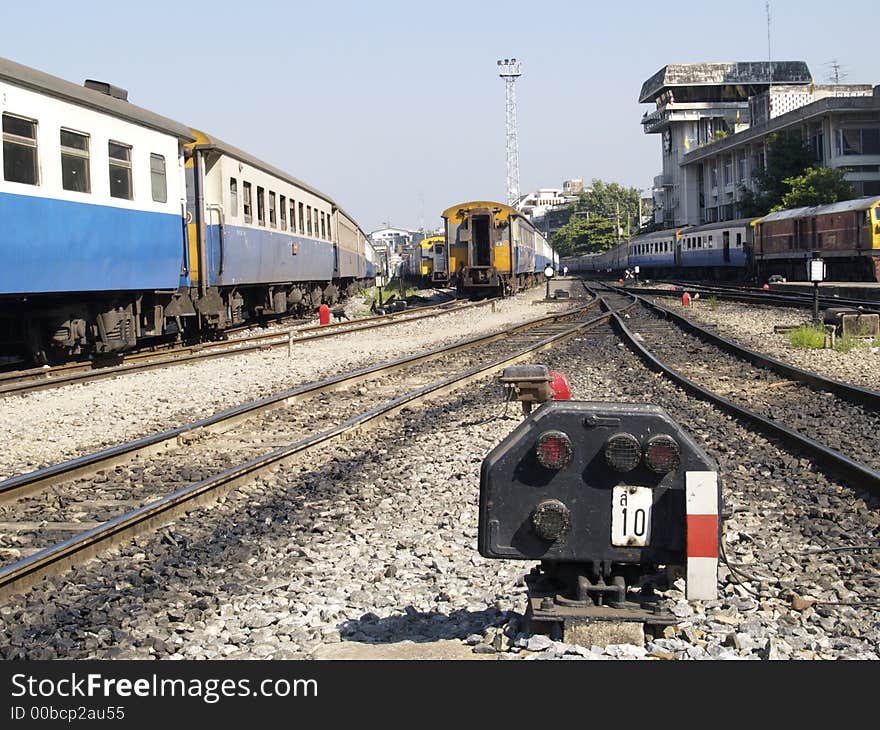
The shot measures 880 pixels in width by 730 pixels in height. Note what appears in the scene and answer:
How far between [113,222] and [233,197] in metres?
4.56

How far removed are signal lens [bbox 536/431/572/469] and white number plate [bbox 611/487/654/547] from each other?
235mm

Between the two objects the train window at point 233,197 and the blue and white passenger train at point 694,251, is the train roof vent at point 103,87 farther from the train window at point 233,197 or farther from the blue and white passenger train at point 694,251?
the blue and white passenger train at point 694,251

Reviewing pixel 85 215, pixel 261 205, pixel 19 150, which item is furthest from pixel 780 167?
pixel 19 150

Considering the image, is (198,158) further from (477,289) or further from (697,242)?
(697,242)

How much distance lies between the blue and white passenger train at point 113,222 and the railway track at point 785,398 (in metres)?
6.83

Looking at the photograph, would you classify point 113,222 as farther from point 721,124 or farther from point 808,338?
point 721,124

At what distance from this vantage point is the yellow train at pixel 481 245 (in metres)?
35.4

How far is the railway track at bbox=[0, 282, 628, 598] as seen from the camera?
5.48m

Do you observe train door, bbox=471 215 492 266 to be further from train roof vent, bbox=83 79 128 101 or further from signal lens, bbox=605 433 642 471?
signal lens, bbox=605 433 642 471

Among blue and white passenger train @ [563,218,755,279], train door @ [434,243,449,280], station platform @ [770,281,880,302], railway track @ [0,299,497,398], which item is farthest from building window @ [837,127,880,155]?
railway track @ [0,299,497,398]

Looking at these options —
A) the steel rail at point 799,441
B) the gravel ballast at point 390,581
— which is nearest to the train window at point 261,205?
the steel rail at point 799,441
